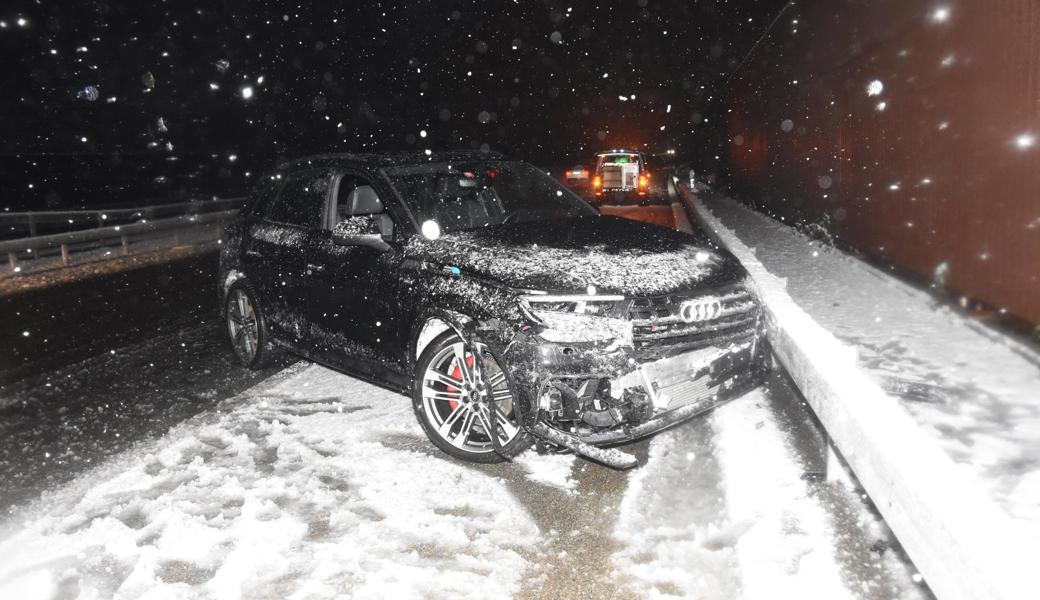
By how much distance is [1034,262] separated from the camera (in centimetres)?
539

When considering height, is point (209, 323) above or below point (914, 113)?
below

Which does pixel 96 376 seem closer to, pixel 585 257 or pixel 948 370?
pixel 585 257

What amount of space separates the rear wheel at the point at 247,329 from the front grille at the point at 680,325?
11.2ft

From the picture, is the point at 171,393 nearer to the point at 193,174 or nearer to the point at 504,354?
the point at 504,354

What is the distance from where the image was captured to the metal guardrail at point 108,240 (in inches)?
586

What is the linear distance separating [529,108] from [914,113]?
2923 inches

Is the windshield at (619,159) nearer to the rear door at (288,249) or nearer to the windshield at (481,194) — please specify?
the windshield at (481,194)

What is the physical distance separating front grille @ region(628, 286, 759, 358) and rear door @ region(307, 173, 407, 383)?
150cm

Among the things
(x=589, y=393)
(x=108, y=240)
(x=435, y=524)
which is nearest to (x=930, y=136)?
(x=589, y=393)

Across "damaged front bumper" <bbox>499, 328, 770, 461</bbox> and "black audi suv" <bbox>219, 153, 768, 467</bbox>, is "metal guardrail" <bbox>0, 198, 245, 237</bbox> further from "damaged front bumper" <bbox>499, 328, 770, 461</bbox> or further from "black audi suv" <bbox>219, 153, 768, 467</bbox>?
"damaged front bumper" <bbox>499, 328, 770, 461</bbox>

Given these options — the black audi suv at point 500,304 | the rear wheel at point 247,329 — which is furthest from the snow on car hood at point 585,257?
the rear wheel at point 247,329

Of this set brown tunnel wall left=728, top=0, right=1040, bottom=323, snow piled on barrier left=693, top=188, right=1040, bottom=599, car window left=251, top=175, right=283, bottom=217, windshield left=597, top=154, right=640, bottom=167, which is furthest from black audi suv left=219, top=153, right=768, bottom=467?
windshield left=597, top=154, right=640, bottom=167

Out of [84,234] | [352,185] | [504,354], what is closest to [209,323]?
[352,185]

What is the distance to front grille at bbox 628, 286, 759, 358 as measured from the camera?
4105 mm
